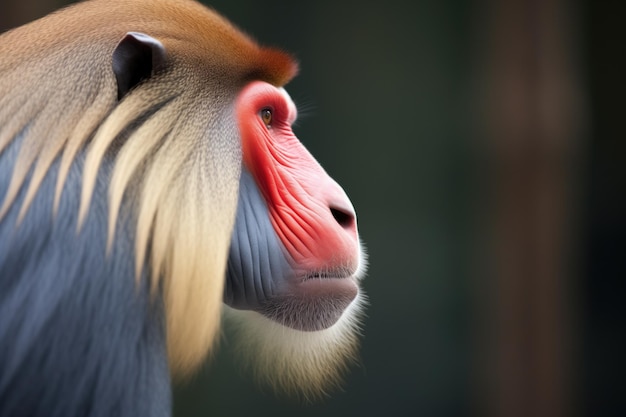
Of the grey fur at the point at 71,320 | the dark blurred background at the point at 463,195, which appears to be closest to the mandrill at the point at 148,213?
the grey fur at the point at 71,320

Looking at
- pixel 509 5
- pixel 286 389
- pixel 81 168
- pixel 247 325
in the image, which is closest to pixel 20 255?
pixel 81 168

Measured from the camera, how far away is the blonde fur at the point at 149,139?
1091 millimetres

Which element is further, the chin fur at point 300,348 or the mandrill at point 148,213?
the chin fur at point 300,348

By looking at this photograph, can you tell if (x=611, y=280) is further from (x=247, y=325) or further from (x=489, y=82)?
(x=247, y=325)

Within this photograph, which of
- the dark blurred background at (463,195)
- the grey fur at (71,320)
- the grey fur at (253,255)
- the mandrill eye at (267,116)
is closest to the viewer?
the grey fur at (71,320)

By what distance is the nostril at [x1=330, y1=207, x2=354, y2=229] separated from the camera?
1297mm

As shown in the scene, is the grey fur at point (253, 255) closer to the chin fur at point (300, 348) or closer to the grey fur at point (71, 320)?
the chin fur at point (300, 348)

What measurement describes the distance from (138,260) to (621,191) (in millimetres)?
2762

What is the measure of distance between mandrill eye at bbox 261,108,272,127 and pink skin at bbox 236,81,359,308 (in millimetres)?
21

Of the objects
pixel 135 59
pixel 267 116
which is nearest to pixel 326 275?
pixel 267 116

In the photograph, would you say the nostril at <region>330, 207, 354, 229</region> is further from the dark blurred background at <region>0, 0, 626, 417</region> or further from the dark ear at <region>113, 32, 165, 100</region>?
the dark blurred background at <region>0, 0, 626, 417</region>

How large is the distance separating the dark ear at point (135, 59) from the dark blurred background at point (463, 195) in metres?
2.04

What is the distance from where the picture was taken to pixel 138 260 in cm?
106

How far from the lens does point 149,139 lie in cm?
113
